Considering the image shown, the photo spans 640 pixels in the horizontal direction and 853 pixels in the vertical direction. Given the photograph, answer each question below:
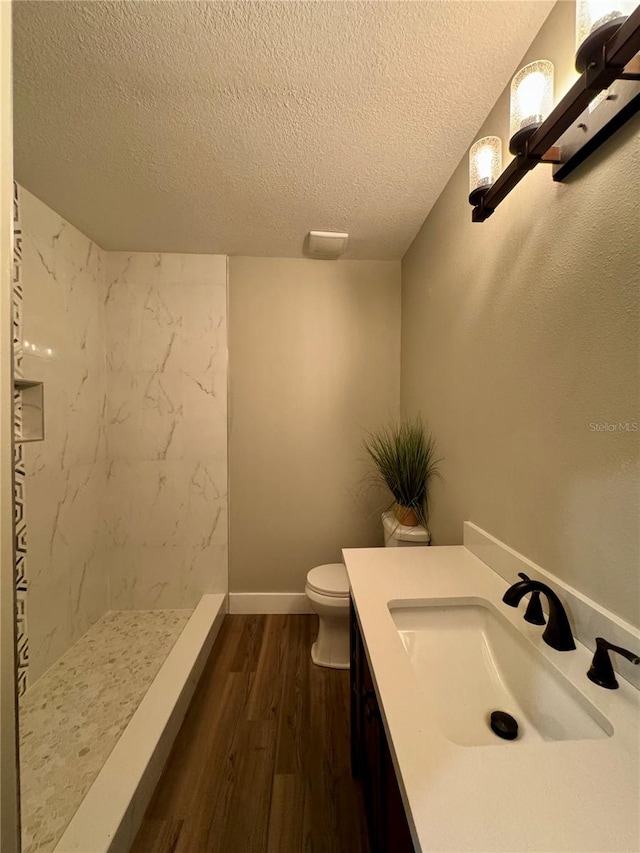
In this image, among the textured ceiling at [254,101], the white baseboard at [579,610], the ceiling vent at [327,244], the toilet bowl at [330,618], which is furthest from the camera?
the ceiling vent at [327,244]

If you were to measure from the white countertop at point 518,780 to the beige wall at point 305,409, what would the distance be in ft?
5.19

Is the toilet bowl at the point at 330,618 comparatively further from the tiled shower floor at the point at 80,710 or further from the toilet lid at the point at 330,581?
the tiled shower floor at the point at 80,710

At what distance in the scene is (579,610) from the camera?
0.77m

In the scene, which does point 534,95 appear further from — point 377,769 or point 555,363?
point 377,769

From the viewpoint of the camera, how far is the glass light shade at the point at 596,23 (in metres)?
0.56

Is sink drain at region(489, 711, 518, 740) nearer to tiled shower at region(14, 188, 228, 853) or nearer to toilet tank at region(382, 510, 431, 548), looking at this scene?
toilet tank at region(382, 510, 431, 548)

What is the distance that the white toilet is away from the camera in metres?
1.71

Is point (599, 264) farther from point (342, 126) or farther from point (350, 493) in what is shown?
point (350, 493)

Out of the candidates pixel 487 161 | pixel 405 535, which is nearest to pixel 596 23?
pixel 487 161

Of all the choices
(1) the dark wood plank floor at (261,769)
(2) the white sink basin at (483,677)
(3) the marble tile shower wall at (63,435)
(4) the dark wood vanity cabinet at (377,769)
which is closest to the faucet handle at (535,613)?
(2) the white sink basin at (483,677)

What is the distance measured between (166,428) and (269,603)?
4.60 ft

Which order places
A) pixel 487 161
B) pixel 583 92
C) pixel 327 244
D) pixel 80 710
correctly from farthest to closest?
pixel 327 244, pixel 80 710, pixel 487 161, pixel 583 92

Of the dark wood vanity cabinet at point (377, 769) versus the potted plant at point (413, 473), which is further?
the potted plant at point (413, 473)

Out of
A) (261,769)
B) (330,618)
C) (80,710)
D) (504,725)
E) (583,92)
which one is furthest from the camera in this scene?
(330,618)
